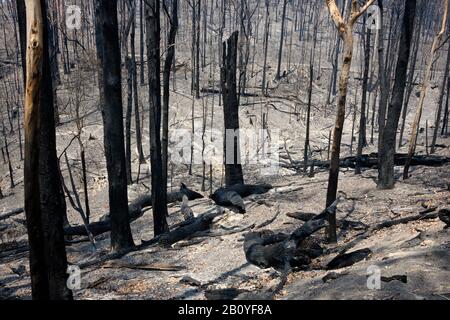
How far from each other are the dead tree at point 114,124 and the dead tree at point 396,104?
7805 millimetres

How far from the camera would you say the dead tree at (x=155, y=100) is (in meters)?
9.27

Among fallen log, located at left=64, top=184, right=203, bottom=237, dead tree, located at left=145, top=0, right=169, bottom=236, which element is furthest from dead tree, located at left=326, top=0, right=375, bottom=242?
fallen log, located at left=64, top=184, right=203, bottom=237

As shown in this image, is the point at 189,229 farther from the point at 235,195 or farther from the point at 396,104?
the point at 396,104

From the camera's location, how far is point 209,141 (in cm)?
2606

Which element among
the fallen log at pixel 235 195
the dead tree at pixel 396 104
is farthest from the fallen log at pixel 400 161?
the fallen log at pixel 235 195

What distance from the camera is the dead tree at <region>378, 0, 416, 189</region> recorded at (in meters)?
10.5

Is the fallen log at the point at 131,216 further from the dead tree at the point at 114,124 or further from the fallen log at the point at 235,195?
the dead tree at the point at 114,124

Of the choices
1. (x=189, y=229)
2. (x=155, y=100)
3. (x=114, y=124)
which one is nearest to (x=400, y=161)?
(x=189, y=229)

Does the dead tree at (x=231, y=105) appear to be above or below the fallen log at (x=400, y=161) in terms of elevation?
above

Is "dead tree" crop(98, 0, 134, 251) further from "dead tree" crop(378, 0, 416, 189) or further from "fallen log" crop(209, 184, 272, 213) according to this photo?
"dead tree" crop(378, 0, 416, 189)

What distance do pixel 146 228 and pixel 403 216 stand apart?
23.9 feet

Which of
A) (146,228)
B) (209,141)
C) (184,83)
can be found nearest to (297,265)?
(146,228)

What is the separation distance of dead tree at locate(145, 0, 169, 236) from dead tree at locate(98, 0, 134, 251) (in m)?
1.16

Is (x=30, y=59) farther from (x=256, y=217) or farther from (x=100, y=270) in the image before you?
(x=256, y=217)
